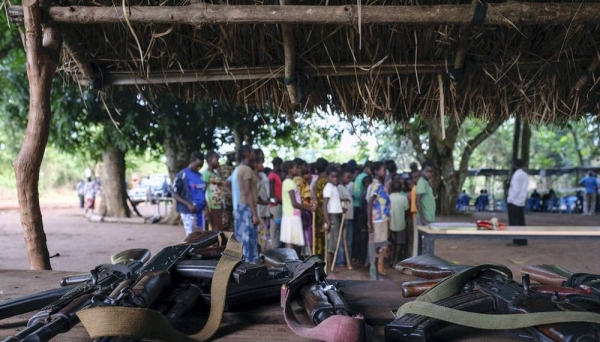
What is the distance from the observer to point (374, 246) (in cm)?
566

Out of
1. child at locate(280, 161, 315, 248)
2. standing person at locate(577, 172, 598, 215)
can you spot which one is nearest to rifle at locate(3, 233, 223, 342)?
child at locate(280, 161, 315, 248)

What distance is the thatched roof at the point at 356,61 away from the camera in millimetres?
2371

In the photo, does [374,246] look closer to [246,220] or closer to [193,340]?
[246,220]

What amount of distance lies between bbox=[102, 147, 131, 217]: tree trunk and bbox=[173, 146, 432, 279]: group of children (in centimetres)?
672

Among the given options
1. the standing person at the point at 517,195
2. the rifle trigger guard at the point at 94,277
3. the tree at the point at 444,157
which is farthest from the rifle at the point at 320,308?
the tree at the point at 444,157

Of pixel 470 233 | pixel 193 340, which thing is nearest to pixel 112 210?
pixel 470 233

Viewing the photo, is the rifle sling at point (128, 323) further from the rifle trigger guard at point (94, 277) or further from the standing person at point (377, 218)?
the standing person at point (377, 218)

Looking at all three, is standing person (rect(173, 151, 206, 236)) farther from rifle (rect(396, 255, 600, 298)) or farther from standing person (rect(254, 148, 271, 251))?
rifle (rect(396, 255, 600, 298))

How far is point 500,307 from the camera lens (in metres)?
1.43

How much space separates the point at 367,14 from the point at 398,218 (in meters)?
4.41

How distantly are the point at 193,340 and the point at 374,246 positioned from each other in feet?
15.1

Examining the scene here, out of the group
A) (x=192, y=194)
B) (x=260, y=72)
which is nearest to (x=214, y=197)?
(x=192, y=194)

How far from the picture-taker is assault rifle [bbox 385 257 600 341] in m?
1.15

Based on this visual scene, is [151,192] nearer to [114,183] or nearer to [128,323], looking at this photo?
[114,183]
